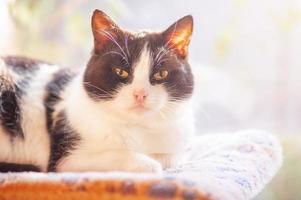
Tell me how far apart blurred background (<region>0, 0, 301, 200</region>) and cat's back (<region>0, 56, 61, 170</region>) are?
551 mm

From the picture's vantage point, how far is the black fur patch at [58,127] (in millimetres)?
1234

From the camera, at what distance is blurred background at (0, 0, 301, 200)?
189 centimetres

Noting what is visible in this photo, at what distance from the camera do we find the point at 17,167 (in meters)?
1.26

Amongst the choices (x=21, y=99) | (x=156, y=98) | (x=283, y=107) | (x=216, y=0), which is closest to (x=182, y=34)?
(x=156, y=98)

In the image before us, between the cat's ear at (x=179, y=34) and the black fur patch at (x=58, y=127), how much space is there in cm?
34

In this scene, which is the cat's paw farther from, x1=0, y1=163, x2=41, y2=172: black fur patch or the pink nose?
x1=0, y1=163, x2=41, y2=172: black fur patch

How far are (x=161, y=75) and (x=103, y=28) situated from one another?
0.63 ft

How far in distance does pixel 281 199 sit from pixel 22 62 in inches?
40.7

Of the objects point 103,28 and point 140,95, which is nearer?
point 140,95

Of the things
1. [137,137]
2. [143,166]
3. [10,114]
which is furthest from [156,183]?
[10,114]

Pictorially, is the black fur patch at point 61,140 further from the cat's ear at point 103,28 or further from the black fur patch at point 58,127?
the cat's ear at point 103,28

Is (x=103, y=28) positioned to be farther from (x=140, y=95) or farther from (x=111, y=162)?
(x=111, y=162)

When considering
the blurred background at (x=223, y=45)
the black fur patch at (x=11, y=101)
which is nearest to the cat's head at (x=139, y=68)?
the black fur patch at (x=11, y=101)

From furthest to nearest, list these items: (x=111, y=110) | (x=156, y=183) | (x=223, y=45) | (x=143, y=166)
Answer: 1. (x=223, y=45)
2. (x=111, y=110)
3. (x=143, y=166)
4. (x=156, y=183)
